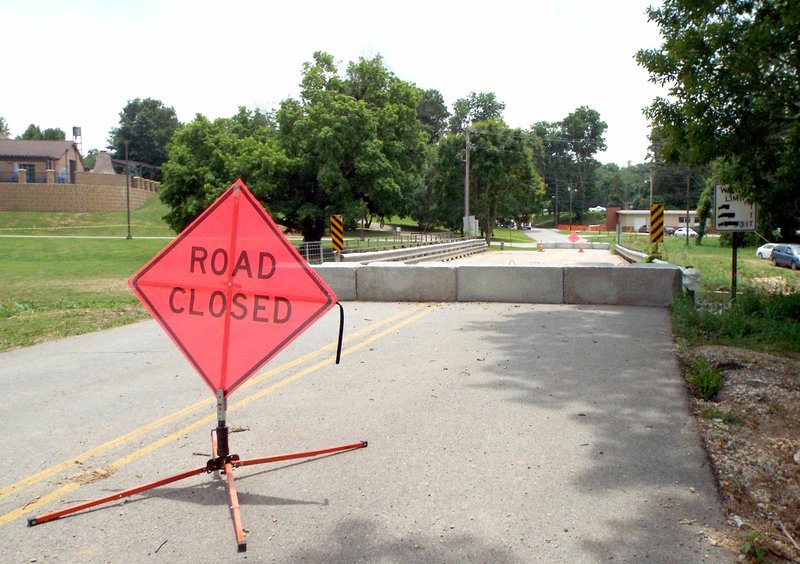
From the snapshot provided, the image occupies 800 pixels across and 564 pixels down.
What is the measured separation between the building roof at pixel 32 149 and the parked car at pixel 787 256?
7832 cm

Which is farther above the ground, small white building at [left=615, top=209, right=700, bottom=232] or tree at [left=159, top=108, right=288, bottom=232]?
tree at [left=159, top=108, right=288, bottom=232]

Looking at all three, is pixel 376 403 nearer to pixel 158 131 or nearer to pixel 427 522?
pixel 427 522

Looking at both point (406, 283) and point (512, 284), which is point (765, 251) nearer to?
point (512, 284)

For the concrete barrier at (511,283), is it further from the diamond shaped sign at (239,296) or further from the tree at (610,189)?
the tree at (610,189)

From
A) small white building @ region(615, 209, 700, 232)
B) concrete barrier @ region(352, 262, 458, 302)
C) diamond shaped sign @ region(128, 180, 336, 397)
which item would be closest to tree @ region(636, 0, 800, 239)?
concrete barrier @ region(352, 262, 458, 302)

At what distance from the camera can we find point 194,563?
3605mm

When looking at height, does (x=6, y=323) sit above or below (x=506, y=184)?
below

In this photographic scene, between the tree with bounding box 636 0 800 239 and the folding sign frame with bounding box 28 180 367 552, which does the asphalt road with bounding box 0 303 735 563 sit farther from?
the tree with bounding box 636 0 800 239

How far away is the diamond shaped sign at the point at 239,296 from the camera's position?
5.02 meters

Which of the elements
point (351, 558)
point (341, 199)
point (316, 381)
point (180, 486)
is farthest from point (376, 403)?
point (341, 199)

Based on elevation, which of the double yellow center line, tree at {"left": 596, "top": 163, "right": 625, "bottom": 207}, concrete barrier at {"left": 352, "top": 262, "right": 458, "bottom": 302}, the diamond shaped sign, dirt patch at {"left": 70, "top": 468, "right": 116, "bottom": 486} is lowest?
the double yellow center line

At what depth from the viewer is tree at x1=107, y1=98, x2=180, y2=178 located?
124375mm

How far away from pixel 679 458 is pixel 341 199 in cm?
3757

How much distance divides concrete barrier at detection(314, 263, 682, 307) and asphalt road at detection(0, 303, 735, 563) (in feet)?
16.6
